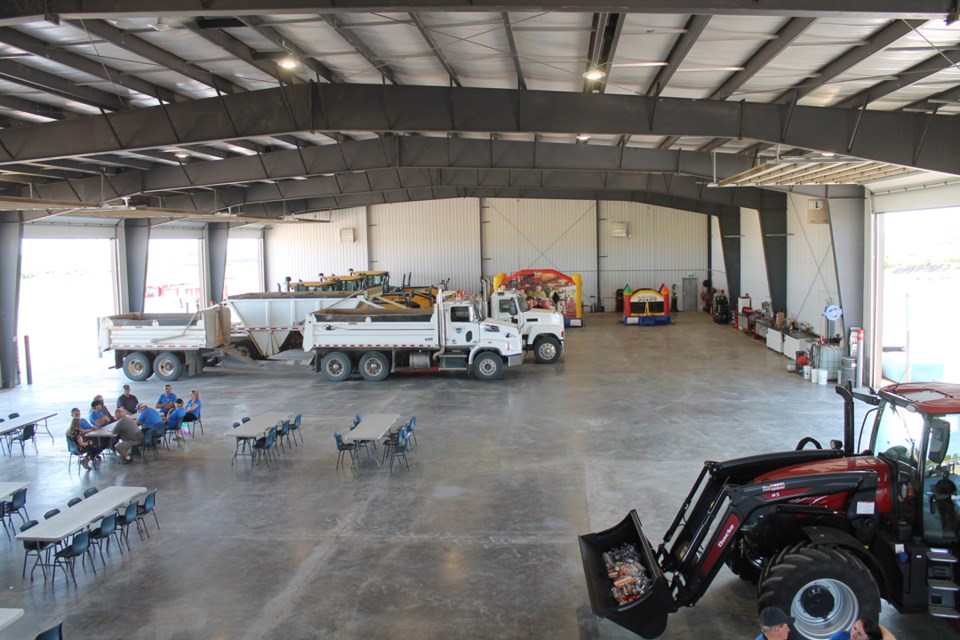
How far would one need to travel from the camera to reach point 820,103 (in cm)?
1312

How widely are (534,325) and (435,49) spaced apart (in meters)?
13.6

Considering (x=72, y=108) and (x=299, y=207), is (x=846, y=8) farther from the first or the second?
(x=299, y=207)

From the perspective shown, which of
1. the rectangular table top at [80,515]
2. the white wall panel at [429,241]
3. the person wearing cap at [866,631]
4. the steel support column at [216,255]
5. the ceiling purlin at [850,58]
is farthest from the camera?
the white wall panel at [429,241]

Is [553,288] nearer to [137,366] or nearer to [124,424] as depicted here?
[137,366]

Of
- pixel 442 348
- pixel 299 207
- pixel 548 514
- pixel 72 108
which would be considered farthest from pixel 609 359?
pixel 299 207

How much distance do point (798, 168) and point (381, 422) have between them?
1023 centimetres

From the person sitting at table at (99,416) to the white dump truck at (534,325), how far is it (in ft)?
41.3

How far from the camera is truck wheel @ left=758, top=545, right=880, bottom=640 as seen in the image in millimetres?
6195

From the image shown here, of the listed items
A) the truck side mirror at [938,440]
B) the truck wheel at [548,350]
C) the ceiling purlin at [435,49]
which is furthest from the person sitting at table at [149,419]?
the truck side mirror at [938,440]

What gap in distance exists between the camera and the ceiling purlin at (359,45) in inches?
388

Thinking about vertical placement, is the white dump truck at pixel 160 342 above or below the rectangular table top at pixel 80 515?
above

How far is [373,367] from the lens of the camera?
68.7 feet

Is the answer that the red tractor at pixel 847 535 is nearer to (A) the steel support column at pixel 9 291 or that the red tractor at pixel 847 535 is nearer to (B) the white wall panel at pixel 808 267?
(B) the white wall panel at pixel 808 267

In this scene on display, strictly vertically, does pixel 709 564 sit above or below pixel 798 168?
below
